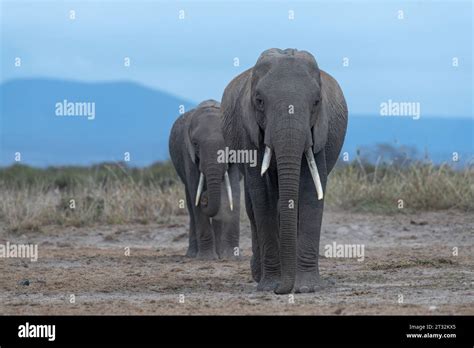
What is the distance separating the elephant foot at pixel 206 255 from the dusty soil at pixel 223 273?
0.34m

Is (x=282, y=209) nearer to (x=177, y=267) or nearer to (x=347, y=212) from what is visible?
(x=177, y=267)

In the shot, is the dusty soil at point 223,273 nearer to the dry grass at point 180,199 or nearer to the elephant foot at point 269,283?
the elephant foot at point 269,283

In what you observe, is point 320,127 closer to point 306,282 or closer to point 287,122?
point 287,122

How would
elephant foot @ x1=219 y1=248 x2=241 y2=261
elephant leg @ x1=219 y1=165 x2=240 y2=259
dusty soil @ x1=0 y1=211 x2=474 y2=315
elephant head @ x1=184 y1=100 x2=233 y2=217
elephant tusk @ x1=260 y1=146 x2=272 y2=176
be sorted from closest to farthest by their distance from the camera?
1. dusty soil @ x1=0 y1=211 x2=474 y2=315
2. elephant tusk @ x1=260 y1=146 x2=272 y2=176
3. elephant head @ x1=184 y1=100 x2=233 y2=217
4. elephant foot @ x1=219 y1=248 x2=241 y2=261
5. elephant leg @ x1=219 y1=165 x2=240 y2=259

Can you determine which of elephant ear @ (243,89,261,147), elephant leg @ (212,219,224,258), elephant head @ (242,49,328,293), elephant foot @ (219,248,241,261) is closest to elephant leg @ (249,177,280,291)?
elephant head @ (242,49,328,293)

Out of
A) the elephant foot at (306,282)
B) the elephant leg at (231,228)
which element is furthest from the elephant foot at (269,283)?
the elephant leg at (231,228)

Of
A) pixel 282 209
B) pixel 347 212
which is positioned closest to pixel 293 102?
pixel 282 209

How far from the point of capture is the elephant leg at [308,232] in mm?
13906

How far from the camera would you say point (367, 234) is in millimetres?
22797

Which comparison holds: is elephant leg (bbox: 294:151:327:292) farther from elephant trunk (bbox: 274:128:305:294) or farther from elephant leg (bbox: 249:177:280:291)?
elephant trunk (bbox: 274:128:305:294)

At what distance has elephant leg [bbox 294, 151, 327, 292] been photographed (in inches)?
547

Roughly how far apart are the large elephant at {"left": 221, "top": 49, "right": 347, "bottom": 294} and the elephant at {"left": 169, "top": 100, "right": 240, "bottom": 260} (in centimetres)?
391

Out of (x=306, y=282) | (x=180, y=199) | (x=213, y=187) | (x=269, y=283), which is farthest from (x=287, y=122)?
(x=180, y=199)
